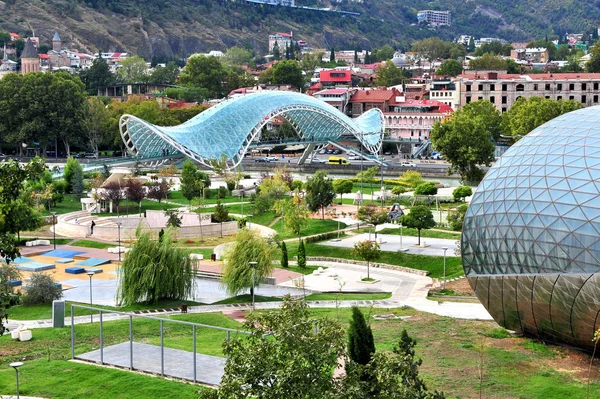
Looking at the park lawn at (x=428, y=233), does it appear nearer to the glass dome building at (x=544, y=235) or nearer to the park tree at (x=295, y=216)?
the park tree at (x=295, y=216)

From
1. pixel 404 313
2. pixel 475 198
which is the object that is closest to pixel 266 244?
pixel 404 313

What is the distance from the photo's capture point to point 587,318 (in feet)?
94.6

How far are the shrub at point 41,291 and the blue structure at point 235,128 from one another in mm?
51574

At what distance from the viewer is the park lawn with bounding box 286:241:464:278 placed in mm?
49500

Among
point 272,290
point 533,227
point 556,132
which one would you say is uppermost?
point 556,132

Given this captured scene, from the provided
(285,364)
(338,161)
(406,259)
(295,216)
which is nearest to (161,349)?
(285,364)

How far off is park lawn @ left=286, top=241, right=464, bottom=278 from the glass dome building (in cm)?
1532

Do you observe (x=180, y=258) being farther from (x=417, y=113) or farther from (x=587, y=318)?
(x=417, y=113)

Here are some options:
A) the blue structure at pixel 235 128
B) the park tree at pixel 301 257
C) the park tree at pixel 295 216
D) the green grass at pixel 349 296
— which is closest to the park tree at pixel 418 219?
the park tree at pixel 295 216

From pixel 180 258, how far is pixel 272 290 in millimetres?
5669

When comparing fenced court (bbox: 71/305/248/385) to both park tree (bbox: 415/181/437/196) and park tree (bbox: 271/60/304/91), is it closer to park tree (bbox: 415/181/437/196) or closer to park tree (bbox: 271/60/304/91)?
park tree (bbox: 415/181/437/196)

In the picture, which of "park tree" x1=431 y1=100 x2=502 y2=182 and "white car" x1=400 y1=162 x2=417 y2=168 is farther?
"white car" x1=400 y1=162 x2=417 y2=168

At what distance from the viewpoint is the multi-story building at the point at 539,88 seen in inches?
5118

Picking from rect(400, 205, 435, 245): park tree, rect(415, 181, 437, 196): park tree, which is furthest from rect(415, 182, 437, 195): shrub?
rect(400, 205, 435, 245): park tree
